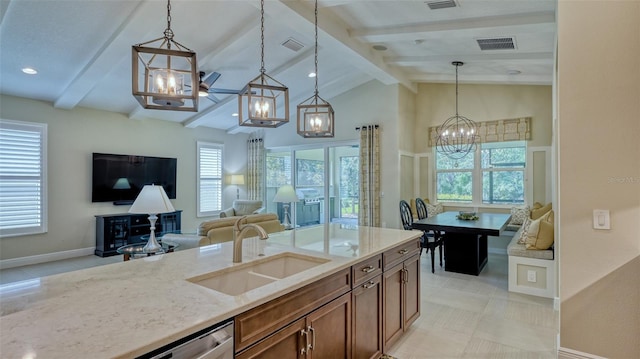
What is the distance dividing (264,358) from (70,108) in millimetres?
6529

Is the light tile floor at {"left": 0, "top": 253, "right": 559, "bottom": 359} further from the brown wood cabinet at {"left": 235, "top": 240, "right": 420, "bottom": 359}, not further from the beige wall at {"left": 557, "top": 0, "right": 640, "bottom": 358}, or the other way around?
the beige wall at {"left": 557, "top": 0, "right": 640, "bottom": 358}

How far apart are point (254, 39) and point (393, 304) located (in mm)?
4006

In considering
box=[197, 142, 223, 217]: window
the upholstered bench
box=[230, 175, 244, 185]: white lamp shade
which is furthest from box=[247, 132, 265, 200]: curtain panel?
the upholstered bench

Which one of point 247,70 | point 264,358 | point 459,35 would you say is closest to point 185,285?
point 264,358

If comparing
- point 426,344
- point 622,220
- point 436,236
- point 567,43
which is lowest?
point 426,344

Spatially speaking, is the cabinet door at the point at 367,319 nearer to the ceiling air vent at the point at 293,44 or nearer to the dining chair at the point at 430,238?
the dining chair at the point at 430,238

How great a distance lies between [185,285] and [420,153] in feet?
21.3

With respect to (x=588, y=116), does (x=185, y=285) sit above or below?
below

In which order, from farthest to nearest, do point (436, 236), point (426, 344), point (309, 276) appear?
1. point (436, 236)
2. point (426, 344)
3. point (309, 276)

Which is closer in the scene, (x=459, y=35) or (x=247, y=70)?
(x=459, y=35)

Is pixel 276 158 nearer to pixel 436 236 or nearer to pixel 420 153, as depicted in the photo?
pixel 420 153

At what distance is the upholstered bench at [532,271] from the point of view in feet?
12.8

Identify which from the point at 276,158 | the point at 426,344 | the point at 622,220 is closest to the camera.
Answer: the point at 622,220

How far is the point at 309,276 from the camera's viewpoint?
67.5 inches
